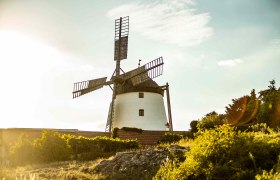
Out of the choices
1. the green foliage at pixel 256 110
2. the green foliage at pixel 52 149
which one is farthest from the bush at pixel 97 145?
the green foliage at pixel 256 110

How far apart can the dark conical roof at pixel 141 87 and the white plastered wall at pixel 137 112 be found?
0.34 meters

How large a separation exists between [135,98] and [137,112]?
1.45m

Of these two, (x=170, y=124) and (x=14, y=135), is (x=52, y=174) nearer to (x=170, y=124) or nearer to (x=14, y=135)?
(x=14, y=135)

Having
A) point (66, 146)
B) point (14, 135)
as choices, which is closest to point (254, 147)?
point (66, 146)

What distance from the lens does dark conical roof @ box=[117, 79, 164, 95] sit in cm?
3641

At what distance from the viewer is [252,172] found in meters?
7.96

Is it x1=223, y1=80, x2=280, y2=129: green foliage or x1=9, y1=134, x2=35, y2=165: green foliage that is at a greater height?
x1=223, y1=80, x2=280, y2=129: green foliage

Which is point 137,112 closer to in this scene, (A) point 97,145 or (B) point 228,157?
(A) point 97,145

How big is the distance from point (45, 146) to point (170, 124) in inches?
674

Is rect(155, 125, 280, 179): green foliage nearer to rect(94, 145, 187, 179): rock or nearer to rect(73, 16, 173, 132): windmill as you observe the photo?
rect(94, 145, 187, 179): rock

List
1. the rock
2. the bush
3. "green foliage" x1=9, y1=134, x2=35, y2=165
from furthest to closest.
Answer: the bush, "green foliage" x1=9, y1=134, x2=35, y2=165, the rock

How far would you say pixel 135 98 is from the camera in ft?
→ 119

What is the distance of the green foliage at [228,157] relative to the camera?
8398mm

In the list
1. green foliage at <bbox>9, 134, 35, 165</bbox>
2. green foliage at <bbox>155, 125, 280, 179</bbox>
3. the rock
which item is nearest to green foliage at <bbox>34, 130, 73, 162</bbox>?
green foliage at <bbox>9, 134, 35, 165</bbox>
